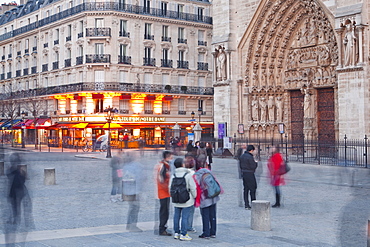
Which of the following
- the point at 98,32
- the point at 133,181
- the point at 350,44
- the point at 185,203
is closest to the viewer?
the point at 185,203

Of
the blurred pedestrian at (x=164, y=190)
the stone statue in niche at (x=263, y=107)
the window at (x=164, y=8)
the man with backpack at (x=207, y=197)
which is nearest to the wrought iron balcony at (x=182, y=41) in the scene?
the window at (x=164, y=8)

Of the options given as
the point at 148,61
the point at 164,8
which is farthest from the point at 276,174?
the point at 164,8

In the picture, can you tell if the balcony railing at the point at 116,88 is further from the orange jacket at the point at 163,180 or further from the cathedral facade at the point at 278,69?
the orange jacket at the point at 163,180

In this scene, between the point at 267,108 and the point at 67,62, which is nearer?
the point at 267,108

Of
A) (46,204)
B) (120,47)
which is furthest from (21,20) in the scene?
(46,204)

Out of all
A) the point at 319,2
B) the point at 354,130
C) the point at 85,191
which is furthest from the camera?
the point at 319,2

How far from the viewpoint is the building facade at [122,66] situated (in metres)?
44.7

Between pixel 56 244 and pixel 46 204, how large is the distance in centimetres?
476

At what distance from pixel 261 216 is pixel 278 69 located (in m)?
22.0

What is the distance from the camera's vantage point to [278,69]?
3073 centimetres

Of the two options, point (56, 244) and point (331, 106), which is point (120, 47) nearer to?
point (331, 106)

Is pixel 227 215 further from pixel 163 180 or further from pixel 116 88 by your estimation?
pixel 116 88

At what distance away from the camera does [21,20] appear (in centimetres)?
5653

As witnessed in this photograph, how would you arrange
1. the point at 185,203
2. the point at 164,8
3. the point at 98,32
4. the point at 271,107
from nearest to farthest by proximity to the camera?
the point at 185,203 < the point at 271,107 < the point at 98,32 < the point at 164,8
